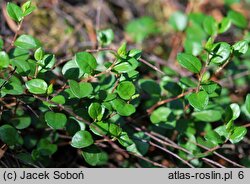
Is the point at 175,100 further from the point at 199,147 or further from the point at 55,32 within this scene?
the point at 55,32

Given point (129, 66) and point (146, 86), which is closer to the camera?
point (129, 66)

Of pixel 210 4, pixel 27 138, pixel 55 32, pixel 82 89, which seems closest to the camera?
pixel 82 89

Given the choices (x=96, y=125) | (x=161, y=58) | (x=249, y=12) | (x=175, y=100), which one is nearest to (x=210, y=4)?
(x=249, y=12)

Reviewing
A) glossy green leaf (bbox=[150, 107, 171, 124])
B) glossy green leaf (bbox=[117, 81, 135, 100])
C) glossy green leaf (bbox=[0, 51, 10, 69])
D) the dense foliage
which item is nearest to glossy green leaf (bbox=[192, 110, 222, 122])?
the dense foliage

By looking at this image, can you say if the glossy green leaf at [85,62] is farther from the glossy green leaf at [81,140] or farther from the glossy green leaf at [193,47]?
the glossy green leaf at [193,47]

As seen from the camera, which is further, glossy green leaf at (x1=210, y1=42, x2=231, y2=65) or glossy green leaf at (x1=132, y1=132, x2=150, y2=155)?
glossy green leaf at (x1=132, y1=132, x2=150, y2=155)

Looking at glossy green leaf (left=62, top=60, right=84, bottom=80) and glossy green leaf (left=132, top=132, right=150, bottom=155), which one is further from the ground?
glossy green leaf (left=62, top=60, right=84, bottom=80)

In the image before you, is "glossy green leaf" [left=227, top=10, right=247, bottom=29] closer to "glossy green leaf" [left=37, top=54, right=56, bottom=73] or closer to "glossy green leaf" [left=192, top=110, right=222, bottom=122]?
"glossy green leaf" [left=192, top=110, right=222, bottom=122]
